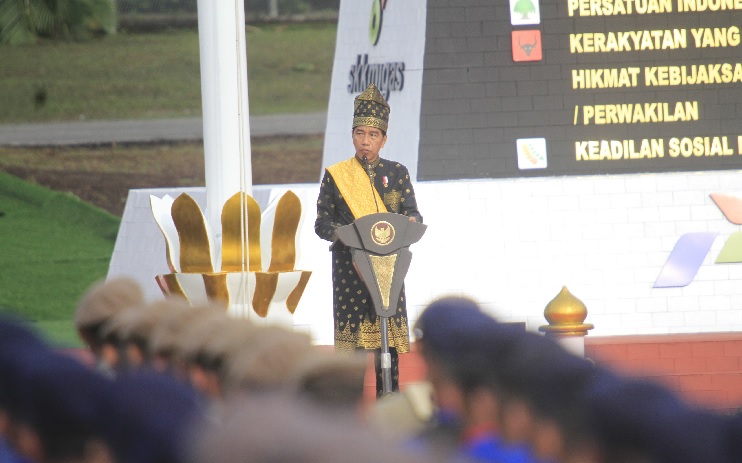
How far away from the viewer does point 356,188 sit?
6.74 m

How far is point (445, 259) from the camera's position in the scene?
9312 mm

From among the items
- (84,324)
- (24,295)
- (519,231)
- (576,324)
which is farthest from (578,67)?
(24,295)

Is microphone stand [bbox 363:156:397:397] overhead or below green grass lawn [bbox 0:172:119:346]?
below

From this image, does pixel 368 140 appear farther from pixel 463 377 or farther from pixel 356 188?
pixel 463 377

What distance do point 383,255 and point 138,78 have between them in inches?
937

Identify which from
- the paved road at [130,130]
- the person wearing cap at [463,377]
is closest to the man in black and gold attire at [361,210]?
the person wearing cap at [463,377]

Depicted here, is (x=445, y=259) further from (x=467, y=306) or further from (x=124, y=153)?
(x=124, y=153)

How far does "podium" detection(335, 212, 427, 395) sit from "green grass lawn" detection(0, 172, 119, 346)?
11.0m

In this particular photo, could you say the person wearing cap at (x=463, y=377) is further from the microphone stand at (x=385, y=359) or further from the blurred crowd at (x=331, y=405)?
the microphone stand at (x=385, y=359)

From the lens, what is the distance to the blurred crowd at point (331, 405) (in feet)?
5.76

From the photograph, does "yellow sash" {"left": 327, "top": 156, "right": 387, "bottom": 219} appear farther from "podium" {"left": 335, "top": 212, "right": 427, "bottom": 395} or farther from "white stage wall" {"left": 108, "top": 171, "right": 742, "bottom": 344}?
"white stage wall" {"left": 108, "top": 171, "right": 742, "bottom": 344}

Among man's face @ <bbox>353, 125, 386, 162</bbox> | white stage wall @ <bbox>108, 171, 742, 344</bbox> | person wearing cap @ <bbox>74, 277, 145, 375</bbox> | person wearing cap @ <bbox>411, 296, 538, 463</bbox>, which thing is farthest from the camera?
white stage wall @ <bbox>108, 171, 742, 344</bbox>

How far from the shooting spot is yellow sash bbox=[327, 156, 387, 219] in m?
6.70

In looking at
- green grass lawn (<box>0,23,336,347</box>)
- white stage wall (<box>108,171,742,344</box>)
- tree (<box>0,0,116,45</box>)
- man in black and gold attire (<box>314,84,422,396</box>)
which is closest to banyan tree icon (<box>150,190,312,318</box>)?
man in black and gold attire (<box>314,84,422,396</box>)
